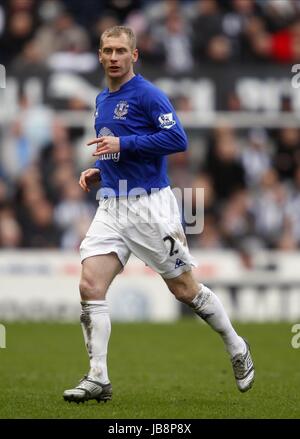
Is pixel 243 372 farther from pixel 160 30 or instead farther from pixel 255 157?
pixel 160 30

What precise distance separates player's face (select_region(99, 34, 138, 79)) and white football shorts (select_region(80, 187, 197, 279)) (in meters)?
0.91

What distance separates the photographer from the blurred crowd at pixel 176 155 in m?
18.1

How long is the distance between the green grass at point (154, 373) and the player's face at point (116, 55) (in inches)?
91.9

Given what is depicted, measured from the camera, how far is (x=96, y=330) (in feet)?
25.9

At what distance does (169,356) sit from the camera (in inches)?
477

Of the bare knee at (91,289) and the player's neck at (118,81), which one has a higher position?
the player's neck at (118,81)

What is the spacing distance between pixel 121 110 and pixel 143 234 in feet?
2.94

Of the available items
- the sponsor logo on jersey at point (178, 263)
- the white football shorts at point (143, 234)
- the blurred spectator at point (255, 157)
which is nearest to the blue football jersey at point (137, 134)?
the white football shorts at point (143, 234)

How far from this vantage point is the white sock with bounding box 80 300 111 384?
785 cm

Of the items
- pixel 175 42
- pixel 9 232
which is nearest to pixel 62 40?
pixel 175 42

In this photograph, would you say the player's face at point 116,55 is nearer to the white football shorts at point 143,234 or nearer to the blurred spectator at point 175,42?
the white football shorts at point 143,234
